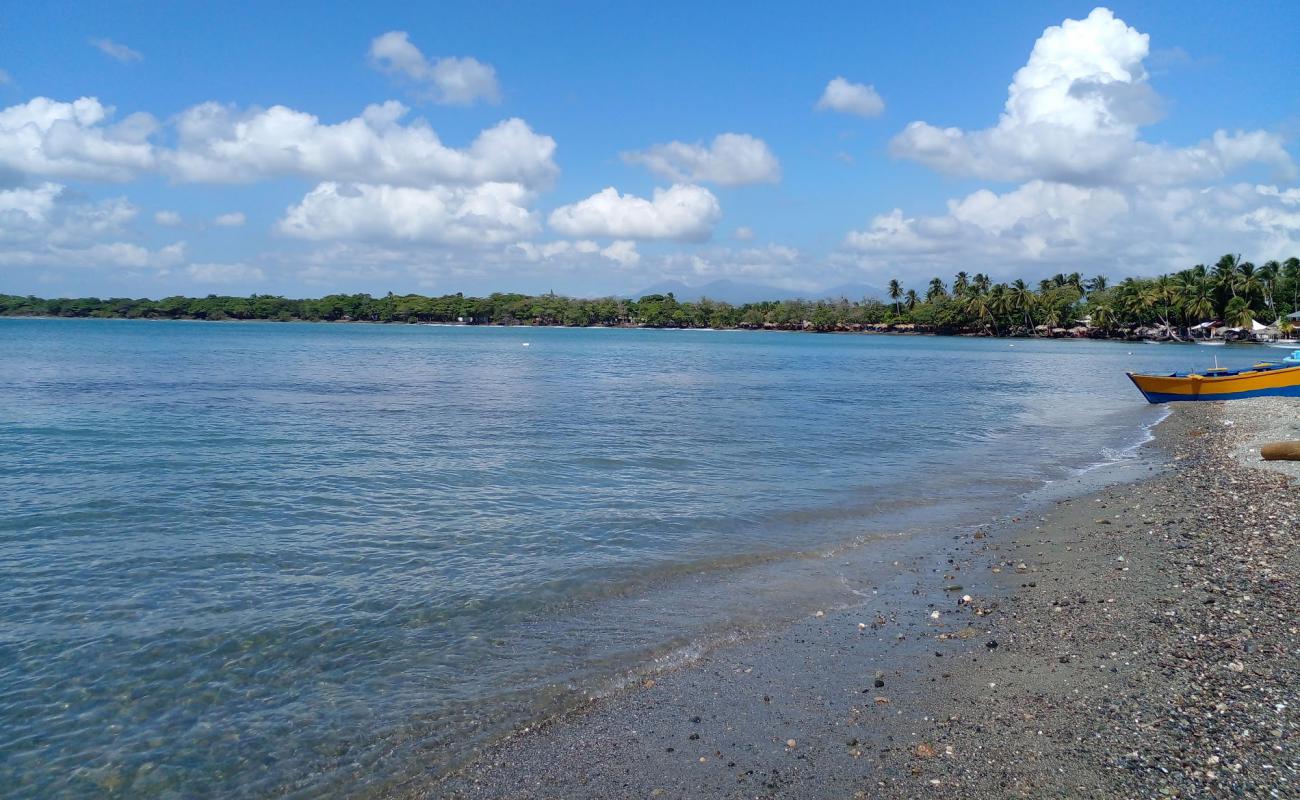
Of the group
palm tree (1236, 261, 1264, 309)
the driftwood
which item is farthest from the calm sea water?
palm tree (1236, 261, 1264, 309)

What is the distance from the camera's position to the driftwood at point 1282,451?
19.1m

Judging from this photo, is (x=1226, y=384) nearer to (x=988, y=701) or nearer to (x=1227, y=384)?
(x=1227, y=384)

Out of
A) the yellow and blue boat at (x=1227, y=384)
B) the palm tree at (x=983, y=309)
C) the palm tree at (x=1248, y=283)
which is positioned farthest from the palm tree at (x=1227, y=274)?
the yellow and blue boat at (x=1227, y=384)

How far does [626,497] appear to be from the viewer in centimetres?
1842

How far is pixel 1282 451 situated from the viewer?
19375mm

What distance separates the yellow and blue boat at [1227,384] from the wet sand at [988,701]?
98.1 ft

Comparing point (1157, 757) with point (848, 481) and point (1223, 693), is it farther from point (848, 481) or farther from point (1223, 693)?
point (848, 481)

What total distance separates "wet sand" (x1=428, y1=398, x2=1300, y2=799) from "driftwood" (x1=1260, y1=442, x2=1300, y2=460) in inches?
357

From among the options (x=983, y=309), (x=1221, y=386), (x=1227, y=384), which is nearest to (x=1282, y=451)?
(x=1227, y=384)

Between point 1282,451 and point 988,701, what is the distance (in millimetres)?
17101

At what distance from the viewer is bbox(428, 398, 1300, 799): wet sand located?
20.7 ft

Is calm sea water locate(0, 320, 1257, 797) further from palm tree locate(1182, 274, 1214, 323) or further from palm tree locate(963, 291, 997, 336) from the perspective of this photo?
palm tree locate(963, 291, 997, 336)

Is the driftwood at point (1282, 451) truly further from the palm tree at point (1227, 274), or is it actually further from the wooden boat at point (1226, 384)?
the palm tree at point (1227, 274)

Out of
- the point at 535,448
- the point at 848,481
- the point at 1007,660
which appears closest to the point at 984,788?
the point at 1007,660
